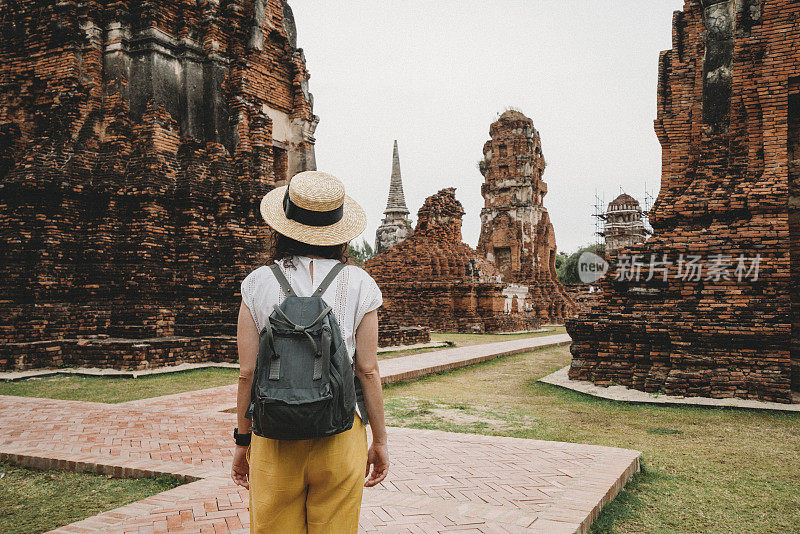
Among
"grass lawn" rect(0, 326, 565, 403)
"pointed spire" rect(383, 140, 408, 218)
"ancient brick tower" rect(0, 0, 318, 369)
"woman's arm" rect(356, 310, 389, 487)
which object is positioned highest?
"pointed spire" rect(383, 140, 408, 218)

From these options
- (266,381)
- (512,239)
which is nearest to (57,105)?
(266,381)

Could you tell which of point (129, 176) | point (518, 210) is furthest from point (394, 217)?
point (129, 176)

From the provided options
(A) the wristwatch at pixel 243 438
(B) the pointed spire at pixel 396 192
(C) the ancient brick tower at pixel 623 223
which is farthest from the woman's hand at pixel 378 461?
(C) the ancient brick tower at pixel 623 223

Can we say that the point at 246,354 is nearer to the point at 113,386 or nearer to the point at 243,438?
the point at 243,438

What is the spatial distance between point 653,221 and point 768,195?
1.66 meters

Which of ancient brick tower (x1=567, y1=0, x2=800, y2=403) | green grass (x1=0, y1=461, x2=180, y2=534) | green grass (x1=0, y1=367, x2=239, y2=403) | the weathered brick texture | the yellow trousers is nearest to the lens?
the yellow trousers

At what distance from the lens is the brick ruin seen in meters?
22.5

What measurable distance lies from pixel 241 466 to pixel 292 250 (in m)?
0.84

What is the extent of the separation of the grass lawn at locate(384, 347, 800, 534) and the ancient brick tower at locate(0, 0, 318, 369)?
4923mm

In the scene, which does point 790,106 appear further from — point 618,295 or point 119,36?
point 119,36

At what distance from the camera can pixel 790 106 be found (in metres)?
8.62

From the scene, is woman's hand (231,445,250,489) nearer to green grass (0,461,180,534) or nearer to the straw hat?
the straw hat

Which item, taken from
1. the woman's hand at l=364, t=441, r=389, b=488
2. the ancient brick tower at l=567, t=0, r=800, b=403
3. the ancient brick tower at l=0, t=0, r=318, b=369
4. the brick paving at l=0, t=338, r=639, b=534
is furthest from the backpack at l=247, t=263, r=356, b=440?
the ancient brick tower at l=0, t=0, r=318, b=369

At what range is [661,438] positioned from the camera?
5.79 meters
